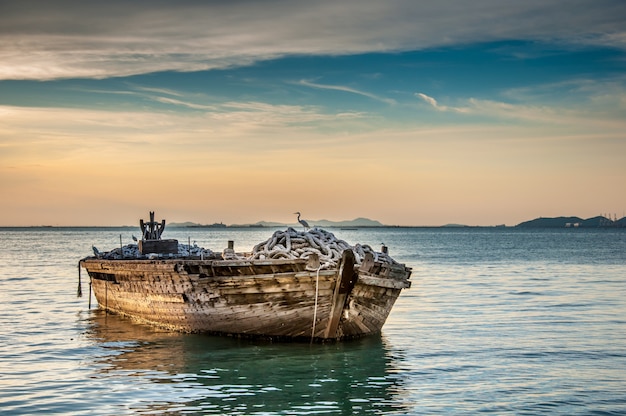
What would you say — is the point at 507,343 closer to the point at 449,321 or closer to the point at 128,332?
the point at 449,321

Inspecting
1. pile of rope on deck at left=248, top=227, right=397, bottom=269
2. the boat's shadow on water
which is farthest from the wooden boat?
the boat's shadow on water

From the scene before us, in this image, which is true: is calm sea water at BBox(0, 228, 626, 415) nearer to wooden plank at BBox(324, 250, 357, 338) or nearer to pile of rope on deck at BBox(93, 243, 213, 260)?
wooden plank at BBox(324, 250, 357, 338)

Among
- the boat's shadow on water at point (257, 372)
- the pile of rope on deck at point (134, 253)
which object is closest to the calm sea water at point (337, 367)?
the boat's shadow on water at point (257, 372)

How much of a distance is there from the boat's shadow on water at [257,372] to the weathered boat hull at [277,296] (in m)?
0.37

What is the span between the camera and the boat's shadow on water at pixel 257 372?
42.7 feet

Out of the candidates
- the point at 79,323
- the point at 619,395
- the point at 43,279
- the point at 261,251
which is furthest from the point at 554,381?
the point at 43,279

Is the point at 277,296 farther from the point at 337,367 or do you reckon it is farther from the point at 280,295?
the point at 337,367

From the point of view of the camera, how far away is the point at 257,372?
49.8 ft

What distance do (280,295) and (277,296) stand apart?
69 mm

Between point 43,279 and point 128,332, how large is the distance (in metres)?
21.6

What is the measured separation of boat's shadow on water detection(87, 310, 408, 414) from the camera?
13016 millimetres

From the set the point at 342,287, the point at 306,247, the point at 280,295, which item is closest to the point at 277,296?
→ the point at 280,295

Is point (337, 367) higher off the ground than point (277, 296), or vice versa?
point (277, 296)

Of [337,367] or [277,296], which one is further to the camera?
[277,296]
